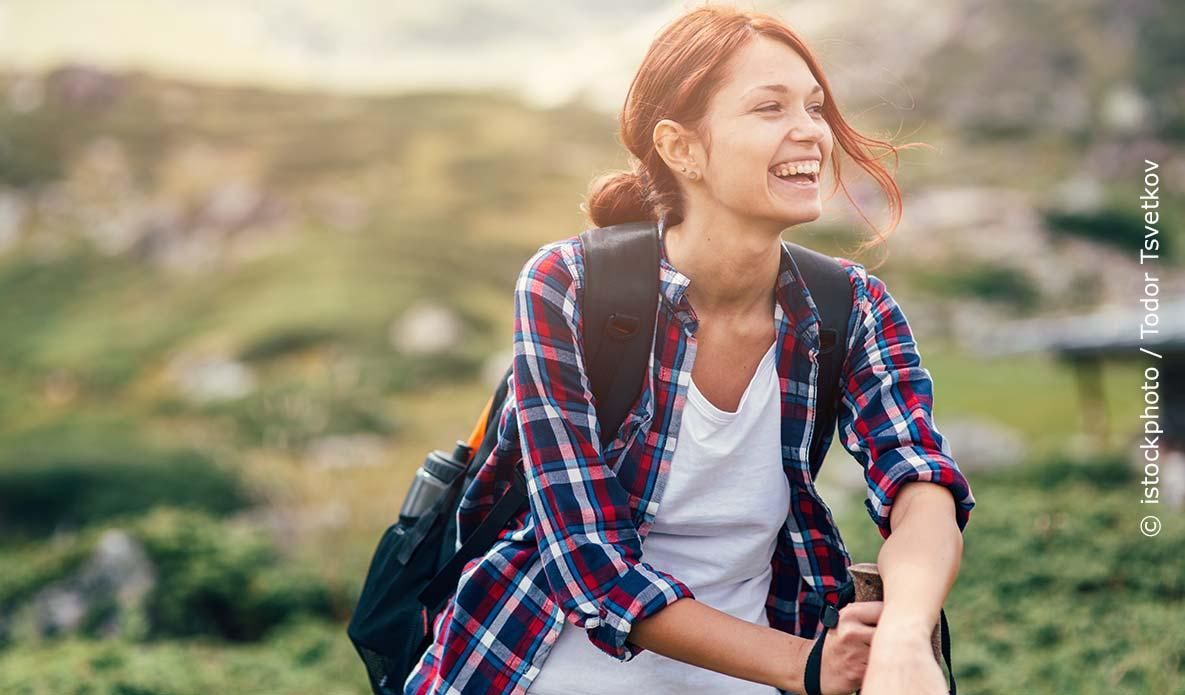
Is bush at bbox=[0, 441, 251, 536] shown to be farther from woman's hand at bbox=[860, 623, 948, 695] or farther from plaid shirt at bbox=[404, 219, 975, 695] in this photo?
woman's hand at bbox=[860, 623, 948, 695]

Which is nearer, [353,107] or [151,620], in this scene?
[151,620]

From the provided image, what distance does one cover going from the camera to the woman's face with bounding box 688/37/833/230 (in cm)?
201

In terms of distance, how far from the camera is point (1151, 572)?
17.2 feet

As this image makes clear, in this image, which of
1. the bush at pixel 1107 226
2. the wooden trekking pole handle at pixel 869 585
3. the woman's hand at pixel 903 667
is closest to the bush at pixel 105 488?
the wooden trekking pole handle at pixel 869 585

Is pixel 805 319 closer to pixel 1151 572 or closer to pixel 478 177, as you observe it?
pixel 1151 572

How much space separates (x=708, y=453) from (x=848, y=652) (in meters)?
0.43

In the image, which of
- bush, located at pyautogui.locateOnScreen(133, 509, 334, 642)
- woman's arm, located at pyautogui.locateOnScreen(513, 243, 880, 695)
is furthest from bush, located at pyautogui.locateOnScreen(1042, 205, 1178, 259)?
woman's arm, located at pyautogui.locateOnScreen(513, 243, 880, 695)

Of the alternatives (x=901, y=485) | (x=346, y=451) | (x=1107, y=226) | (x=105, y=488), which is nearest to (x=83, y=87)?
(x=346, y=451)

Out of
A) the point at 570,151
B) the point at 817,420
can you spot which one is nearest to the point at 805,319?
the point at 817,420

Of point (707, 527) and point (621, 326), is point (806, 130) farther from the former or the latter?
point (707, 527)

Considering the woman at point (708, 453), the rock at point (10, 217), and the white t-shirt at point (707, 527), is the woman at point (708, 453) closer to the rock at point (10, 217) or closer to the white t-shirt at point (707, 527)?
the white t-shirt at point (707, 527)

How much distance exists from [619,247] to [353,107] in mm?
12873

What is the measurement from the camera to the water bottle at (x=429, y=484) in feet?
7.30

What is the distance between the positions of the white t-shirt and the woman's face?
0.28m
